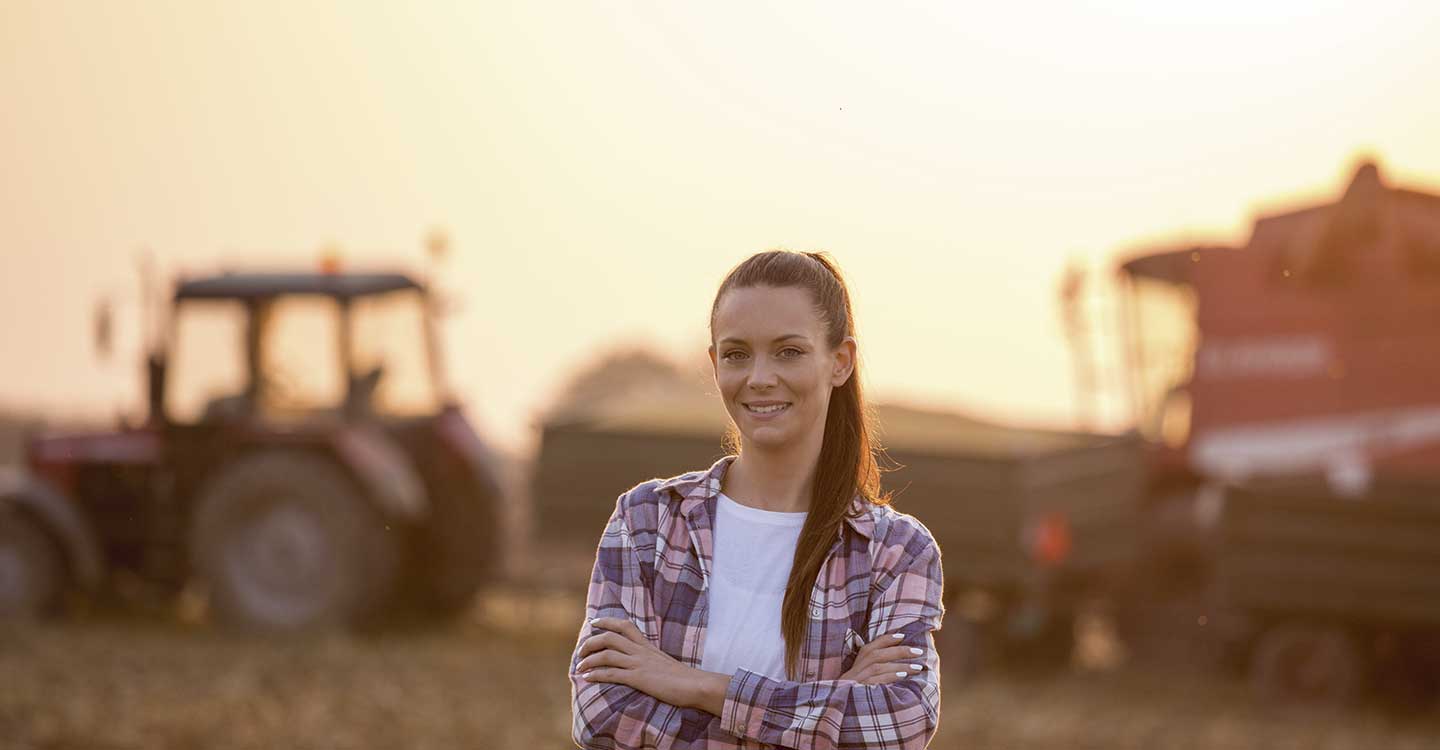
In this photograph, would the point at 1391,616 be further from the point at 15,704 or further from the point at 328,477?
the point at 15,704

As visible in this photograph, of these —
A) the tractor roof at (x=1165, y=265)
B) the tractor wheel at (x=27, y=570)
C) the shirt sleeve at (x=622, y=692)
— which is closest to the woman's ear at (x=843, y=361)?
the shirt sleeve at (x=622, y=692)

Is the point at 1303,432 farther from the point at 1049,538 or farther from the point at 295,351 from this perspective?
the point at 295,351

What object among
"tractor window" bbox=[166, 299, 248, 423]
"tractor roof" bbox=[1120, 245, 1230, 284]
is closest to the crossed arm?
"tractor roof" bbox=[1120, 245, 1230, 284]

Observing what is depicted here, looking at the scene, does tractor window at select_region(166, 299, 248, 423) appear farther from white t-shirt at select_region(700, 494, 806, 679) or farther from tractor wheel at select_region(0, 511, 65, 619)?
white t-shirt at select_region(700, 494, 806, 679)

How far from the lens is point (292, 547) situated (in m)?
8.77

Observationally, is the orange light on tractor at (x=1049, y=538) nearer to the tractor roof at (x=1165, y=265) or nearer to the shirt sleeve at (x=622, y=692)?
the tractor roof at (x=1165, y=265)

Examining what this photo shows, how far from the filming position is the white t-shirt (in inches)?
83.7

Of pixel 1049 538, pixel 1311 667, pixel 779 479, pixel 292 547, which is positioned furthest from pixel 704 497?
pixel 292 547

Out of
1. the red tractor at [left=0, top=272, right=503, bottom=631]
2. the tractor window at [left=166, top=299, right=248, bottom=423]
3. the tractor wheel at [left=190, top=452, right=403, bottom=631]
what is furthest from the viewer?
the tractor window at [left=166, top=299, right=248, bottom=423]

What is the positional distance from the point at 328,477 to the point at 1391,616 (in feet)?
19.2

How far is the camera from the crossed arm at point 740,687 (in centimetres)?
204

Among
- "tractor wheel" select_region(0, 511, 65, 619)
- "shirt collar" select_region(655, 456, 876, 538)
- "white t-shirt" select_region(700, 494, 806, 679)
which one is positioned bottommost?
"tractor wheel" select_region(0, 511, 65, 619)

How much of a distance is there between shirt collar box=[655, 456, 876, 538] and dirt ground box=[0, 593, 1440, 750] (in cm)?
428

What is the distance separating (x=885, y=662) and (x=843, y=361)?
464 millimetres
